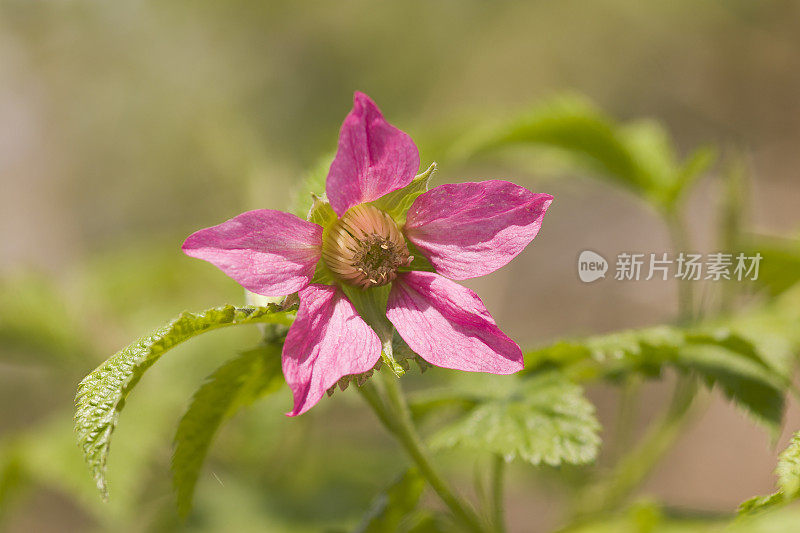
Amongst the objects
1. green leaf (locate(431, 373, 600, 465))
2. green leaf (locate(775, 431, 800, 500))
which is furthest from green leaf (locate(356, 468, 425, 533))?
green leaf (locate(775, 431, 800, 500))

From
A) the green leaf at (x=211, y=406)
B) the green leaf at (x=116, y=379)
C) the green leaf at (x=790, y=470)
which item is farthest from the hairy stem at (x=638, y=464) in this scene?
the green leaf at (x=116, y=379)

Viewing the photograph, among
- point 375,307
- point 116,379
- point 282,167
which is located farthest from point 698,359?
point 282,167

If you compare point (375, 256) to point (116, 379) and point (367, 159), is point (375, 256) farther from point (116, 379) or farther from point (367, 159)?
point (116, 379)

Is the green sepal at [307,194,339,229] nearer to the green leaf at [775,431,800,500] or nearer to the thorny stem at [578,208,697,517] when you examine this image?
the green leaf at [775,431,800,500]

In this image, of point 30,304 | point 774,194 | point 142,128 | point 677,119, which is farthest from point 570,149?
point 142,128

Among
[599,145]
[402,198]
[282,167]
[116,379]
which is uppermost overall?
[282,167]

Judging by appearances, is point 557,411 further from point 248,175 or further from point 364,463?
point 248,175
